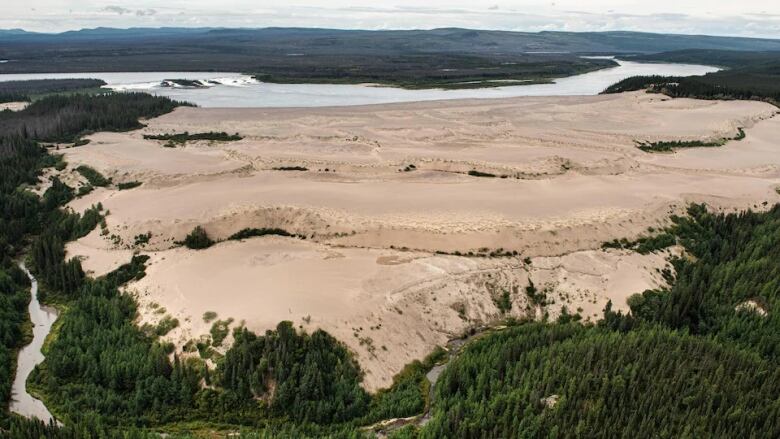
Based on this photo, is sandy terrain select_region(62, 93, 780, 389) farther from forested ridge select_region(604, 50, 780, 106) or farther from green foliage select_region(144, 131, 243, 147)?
forested ridge select_region(604, 50, 780, 106)

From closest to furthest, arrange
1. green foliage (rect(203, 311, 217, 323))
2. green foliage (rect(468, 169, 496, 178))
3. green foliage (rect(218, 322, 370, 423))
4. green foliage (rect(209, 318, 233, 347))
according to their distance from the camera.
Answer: green foliage (rect(218, 322, 370, 423))
green foliage (rect(209, 318, 233, 347))
green foliage (rect(203, 311, 217, 323))
green foliage (rect(468, 169, 496, 178))

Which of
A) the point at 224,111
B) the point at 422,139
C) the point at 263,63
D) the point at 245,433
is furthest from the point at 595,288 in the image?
the point at 263,63

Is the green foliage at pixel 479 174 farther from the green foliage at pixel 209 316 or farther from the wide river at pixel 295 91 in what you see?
the wide river at pixel 295 91

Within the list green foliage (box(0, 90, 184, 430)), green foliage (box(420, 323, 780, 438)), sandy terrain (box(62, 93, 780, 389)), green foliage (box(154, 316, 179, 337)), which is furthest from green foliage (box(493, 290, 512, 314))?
green foliage (box(0, 90, 184, 430))

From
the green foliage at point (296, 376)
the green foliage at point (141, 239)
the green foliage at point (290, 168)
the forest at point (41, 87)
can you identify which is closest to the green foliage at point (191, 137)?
the green foliage at point (290, 168)

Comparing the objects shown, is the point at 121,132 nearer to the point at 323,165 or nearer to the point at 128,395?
the point at 323,165

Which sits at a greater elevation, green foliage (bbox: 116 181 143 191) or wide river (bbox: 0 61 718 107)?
wide river (bbox: 0 61 718 107)
